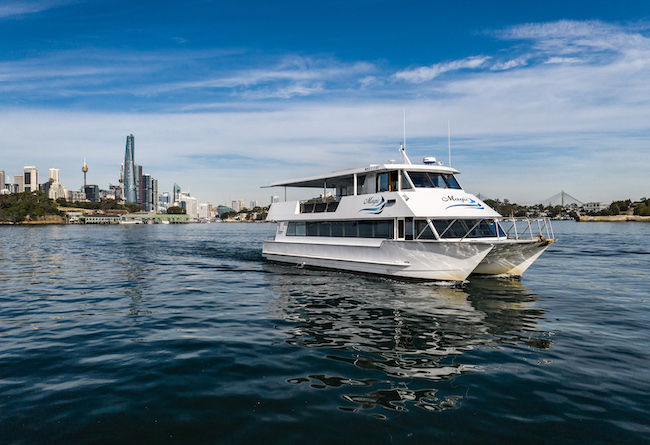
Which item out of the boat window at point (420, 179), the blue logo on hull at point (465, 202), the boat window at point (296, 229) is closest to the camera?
the blue logo on hull at point (465, 202)

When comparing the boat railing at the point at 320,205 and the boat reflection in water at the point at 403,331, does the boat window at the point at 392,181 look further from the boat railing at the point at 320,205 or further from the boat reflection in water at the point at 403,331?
the boat reflection in water at the point at 403,331

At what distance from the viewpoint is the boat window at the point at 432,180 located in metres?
18.5

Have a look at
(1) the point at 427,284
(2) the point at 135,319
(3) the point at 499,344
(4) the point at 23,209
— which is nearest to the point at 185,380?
(2) the point at 135,319

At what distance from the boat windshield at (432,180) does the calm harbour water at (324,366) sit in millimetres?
5408

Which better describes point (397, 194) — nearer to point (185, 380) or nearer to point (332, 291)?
point (332, 291)

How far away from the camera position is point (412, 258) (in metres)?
17.2

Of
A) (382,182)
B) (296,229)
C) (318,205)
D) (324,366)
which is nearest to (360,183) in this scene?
(382,182)

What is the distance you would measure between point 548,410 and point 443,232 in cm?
1103

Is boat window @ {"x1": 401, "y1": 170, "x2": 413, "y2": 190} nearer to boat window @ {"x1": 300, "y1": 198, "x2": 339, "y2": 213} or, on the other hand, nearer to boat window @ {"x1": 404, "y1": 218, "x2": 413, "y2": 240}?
boat window @ {"x1": 404, "y1": 218, "x2": 413, "y2": 240}

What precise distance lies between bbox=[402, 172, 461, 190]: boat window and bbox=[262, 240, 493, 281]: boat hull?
10.6 feet

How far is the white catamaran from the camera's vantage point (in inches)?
656

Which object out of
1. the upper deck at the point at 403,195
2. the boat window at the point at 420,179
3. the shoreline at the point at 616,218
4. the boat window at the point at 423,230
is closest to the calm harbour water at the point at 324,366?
the boat window at the point at 423,230

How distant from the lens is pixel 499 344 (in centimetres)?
939

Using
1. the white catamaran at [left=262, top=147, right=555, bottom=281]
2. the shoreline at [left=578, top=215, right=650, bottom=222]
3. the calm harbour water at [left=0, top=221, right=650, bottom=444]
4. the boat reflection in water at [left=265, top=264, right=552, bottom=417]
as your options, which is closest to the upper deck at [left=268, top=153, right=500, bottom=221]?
the white catamaran at [left=262, top=147, right=555, bottom=281]
